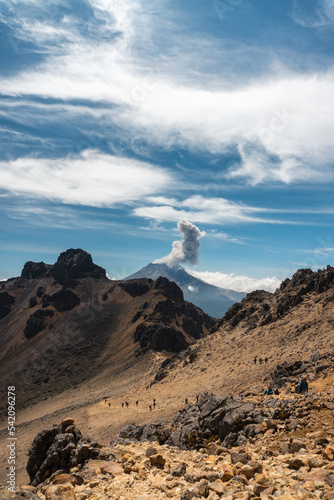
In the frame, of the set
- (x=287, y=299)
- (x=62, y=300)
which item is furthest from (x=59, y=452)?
(x=62, y=300)

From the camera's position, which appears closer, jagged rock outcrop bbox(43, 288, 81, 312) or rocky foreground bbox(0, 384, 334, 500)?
rocky foreground bbox(0, 384, 334, 500)

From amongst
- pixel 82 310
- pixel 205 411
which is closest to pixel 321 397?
pixel 205 411

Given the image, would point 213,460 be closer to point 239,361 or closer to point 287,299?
point 239,361

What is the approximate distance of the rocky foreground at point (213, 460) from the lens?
11031 mm

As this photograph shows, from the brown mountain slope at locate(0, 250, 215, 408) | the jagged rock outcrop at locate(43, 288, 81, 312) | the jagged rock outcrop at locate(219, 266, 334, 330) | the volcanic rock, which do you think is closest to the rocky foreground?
the jagged rock outcrop at locate(219, 266, 334, 330)

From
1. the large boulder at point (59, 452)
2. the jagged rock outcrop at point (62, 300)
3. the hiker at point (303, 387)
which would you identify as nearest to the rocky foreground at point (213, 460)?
the large boulder at point (59, 452)

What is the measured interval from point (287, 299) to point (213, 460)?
57.6 metres

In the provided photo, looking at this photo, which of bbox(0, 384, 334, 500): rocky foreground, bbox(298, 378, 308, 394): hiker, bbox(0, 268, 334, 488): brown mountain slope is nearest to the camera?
bbox(0, 384, 334, 500): rocky foreground

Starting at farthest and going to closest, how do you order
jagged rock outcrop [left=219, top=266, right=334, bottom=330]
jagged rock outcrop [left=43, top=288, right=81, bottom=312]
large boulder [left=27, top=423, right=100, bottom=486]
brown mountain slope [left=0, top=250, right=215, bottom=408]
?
1. jagged rock outcrop [left=43, top=288, right=81, bottom=312]
2. brown mountain slope [left=0, top=250, right=215, bottom=408]
3. jagged rock outcrop [left=219, top=266, right=334, bottom=330]
4. large boulder [left=27, top=423, right=100, bottom=486]

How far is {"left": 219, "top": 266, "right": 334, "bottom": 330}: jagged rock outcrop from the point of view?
210ft

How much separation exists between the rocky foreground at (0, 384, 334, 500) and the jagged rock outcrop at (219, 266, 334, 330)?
45.9 meters

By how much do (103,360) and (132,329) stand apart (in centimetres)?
2188

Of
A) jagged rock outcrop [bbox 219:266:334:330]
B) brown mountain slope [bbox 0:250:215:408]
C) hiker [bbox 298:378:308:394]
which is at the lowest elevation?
brown mountain slope [bbox 0:250:215:408]

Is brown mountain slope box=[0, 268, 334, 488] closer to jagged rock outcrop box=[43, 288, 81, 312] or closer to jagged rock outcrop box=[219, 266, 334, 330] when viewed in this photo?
jagged rock outcrop box=[219, 266, 334, 330]
